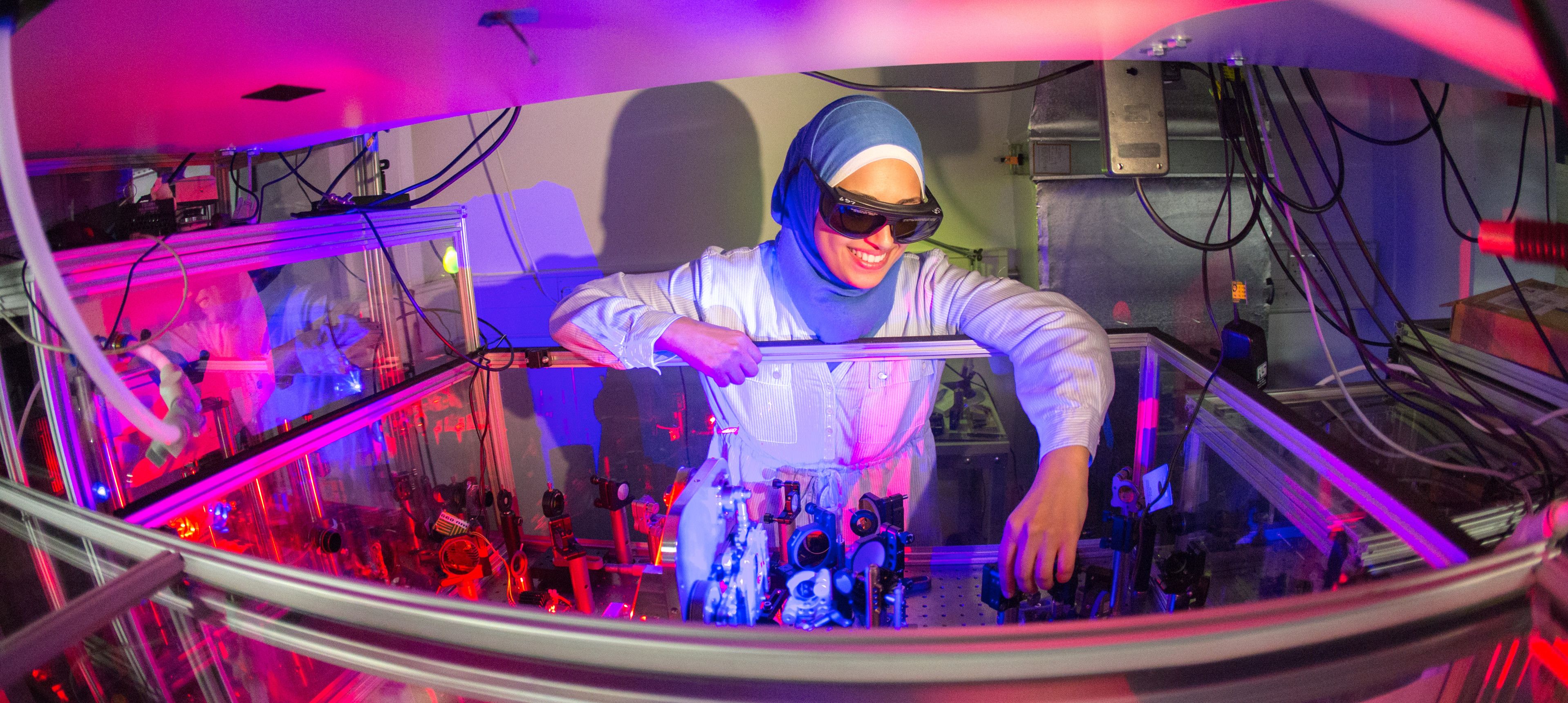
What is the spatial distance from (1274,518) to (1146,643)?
25.9 inches

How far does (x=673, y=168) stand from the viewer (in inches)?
97.1

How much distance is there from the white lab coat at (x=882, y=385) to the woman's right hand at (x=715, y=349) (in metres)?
0.03

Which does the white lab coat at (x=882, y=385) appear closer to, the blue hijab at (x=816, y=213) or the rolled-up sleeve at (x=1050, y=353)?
the rolled-up sleeve at (x=1050, y=353)

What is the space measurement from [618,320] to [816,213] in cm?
45

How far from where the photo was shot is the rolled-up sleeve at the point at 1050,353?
42.6 inches

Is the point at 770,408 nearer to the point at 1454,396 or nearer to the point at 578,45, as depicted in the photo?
the point at 578,45

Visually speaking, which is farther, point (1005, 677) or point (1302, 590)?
point (1302, 590)

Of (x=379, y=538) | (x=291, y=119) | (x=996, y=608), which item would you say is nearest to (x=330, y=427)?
(x=379, y=538)

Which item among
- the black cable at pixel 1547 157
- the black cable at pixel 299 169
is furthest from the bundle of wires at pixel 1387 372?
the black cable at pixel 299 169

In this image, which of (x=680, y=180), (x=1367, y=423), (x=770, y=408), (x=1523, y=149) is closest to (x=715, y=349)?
(x=770, y=408)

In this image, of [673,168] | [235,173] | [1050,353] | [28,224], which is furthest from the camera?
[673,168]

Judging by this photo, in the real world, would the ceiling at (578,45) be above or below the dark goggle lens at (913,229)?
above

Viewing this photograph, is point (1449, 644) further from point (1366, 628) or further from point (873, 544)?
point (873, 544)

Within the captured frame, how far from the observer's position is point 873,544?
3.22ft
